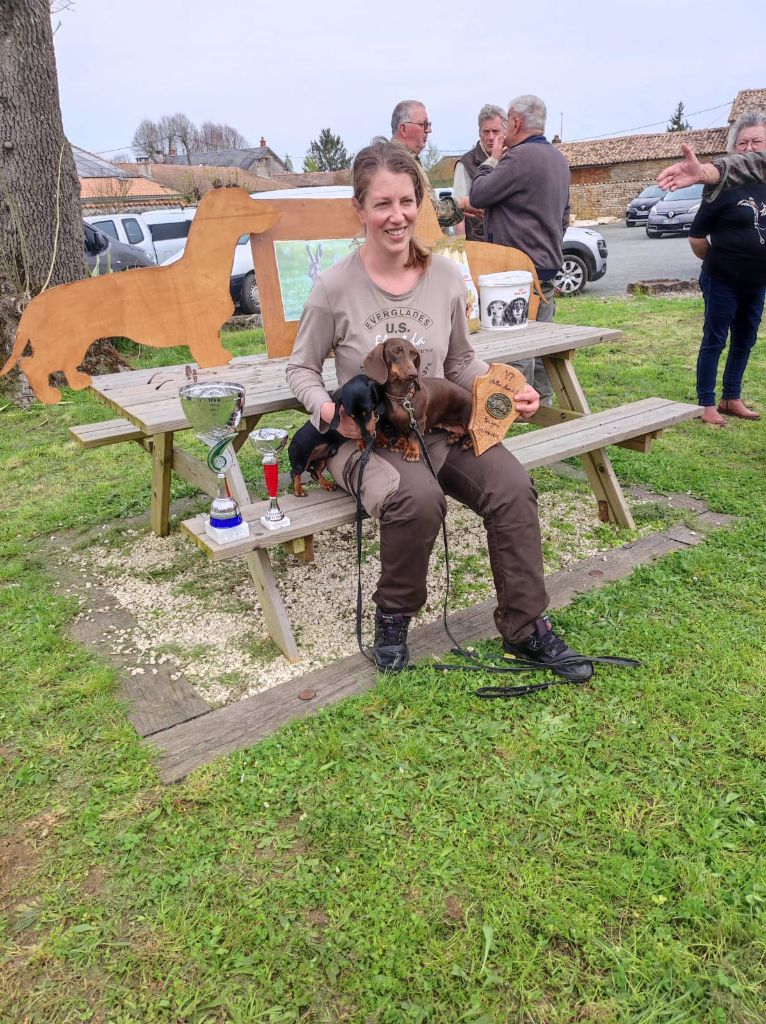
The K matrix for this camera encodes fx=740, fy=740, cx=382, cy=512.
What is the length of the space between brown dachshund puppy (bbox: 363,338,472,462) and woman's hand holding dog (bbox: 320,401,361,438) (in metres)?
0.14

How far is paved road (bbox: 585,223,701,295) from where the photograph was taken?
12327mm

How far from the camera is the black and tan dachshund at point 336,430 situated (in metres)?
2.33

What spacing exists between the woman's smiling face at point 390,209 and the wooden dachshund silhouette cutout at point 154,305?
0.83m

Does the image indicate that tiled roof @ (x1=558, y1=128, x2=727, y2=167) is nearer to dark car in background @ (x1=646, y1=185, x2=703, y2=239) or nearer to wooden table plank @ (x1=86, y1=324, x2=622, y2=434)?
dark car in background @ (x1=646, y1=185, x2=703, y2=239)

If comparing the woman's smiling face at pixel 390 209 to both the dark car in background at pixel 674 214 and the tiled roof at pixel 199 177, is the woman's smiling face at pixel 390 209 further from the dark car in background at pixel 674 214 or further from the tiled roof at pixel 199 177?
the tiled roof at pixel 199 177

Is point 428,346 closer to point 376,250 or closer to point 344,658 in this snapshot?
point 376,250

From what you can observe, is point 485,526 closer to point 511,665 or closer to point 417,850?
point 511,665

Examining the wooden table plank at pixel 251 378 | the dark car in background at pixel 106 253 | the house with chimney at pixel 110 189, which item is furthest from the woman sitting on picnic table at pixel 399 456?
the house with chimney at pixel 110 189

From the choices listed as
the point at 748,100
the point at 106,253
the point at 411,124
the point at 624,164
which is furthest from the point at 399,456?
the point at 748,100

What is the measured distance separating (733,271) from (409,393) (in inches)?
131

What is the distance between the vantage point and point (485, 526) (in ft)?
8.28

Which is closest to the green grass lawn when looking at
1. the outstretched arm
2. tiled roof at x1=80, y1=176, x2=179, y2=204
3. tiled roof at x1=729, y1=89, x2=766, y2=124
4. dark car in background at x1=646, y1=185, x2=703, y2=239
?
the outstretched arm

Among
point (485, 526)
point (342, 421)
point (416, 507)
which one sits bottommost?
point (485, 526)

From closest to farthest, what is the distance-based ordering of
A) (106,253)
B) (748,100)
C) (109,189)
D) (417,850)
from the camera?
(417,850), (106,253), (109,189), (748,100)
